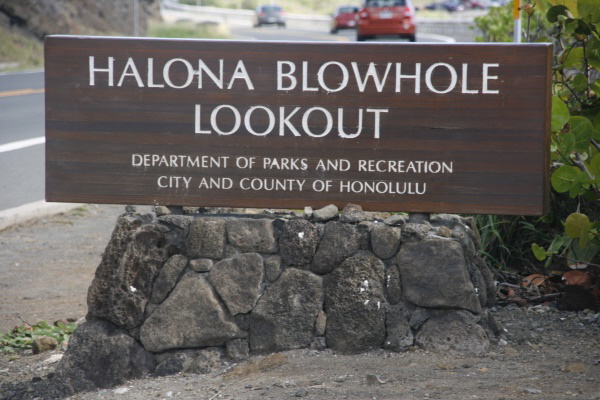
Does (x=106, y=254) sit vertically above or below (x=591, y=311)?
above

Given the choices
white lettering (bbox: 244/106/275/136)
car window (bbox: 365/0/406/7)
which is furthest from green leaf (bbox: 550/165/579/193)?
car window (bbox: 365/0/406/7)

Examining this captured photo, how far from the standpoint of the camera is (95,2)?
38406 millimetres

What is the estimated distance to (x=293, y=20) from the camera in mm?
65688

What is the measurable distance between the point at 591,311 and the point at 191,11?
216 feet

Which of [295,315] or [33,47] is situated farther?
[33,47]

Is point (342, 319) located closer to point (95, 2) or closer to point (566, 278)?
point (566, 278)

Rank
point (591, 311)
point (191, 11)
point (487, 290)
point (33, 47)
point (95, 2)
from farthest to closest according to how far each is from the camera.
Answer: point (191, 11)
point (95, 2)
point (33, 47)
point (591, 311)
point (487, 290)

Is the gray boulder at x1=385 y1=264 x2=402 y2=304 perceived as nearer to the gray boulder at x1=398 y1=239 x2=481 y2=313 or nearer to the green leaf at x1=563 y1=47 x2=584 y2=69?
the gray boulder at x1=398 y1=239 x2=481 y2=313

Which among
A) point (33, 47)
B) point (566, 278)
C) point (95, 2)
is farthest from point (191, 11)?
point (566, 278)

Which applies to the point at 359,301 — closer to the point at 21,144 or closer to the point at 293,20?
the point at 21,144

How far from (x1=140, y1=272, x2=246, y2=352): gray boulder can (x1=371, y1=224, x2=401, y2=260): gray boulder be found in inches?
31.1

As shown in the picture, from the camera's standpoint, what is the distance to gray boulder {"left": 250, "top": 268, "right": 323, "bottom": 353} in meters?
4.45

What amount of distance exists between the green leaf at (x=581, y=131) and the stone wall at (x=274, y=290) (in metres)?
0.69

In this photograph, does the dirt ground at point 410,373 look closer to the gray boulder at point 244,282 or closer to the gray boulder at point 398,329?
the gray boulder at point 398,329
